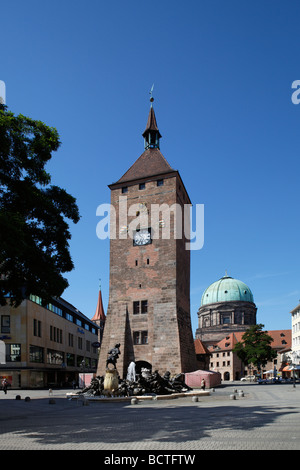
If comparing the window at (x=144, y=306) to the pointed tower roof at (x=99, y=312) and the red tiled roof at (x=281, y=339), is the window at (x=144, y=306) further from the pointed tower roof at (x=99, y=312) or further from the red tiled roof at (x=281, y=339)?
the red tiled roof at (x=281, y=339)

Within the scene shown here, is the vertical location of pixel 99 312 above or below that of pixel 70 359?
above

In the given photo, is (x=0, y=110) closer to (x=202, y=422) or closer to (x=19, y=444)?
(x=19, y=444)

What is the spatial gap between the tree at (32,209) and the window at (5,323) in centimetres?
2826

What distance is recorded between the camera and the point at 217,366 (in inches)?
4313

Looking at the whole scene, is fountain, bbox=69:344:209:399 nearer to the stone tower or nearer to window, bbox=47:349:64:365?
the stone tower

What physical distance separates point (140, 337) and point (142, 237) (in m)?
10.1

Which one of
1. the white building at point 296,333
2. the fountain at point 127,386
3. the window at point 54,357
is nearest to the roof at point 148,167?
the fountain at point 127,386

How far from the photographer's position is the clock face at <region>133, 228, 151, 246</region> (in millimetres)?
44688

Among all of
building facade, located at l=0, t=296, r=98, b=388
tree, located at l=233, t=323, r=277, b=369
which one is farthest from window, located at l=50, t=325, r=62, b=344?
tree, located at l=233, t=323, r=277, b=369

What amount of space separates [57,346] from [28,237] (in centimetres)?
4354

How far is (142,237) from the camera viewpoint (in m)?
45.0

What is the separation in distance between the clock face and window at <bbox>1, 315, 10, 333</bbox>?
16882 millimetres

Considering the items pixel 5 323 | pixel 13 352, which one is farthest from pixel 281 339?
pixel 5 323

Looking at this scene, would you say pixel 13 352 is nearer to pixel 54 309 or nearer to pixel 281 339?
pixel 54 309
